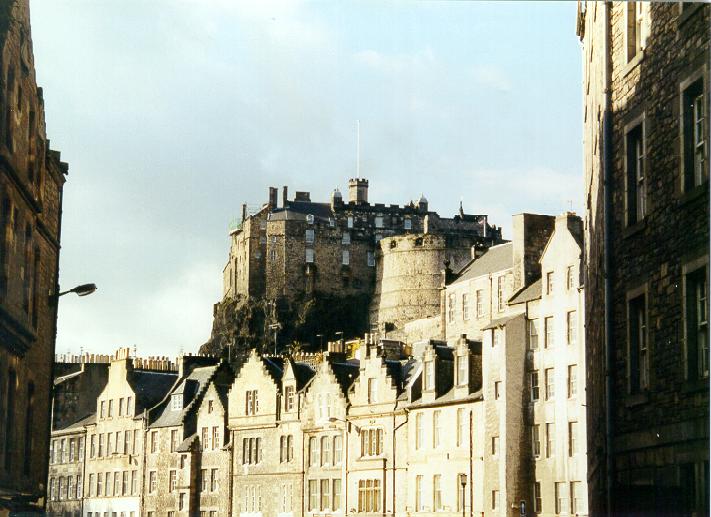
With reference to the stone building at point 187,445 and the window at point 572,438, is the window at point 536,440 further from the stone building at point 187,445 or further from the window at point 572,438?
the stone building at point 187,445

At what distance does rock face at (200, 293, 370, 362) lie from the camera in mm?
134125

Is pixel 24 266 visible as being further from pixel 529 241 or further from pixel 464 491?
pixel 529 241

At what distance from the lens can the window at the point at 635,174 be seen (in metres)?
23.4

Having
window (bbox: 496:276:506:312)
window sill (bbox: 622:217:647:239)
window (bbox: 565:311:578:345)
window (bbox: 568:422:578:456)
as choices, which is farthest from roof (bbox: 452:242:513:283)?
window sill (bbox: 622:217:647:239)

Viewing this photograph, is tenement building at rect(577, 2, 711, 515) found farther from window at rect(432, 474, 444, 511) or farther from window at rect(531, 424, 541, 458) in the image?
window at rect(432, 474, 444, 511)

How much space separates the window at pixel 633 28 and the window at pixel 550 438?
34996 millimetres

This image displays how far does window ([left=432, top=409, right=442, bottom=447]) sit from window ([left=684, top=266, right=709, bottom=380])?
141ft

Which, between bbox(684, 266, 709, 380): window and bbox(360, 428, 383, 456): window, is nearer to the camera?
bbox(684, 266, 709, 380): window

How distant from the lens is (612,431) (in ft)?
79.6

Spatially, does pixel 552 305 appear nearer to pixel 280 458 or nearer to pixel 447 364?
pixel 447 364

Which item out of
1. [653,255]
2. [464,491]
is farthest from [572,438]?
[653,255]

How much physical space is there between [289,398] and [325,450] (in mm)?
3889

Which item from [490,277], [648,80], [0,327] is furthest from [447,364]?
[648,80]

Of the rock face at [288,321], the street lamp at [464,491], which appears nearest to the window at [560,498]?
the street lamp at [464,491]
